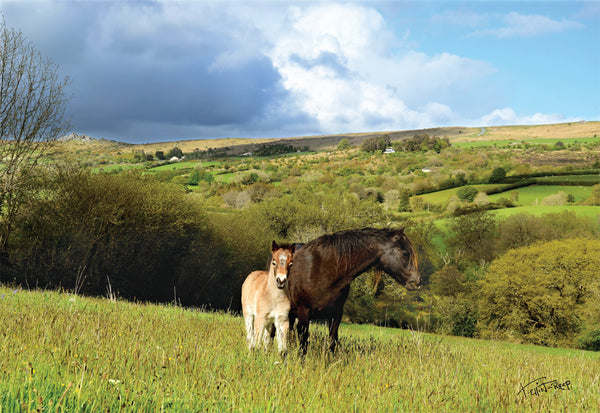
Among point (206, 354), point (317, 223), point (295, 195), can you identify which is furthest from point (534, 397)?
point (295, 195)

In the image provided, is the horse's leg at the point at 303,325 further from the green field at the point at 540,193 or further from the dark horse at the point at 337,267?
the green field at the point at 540,193

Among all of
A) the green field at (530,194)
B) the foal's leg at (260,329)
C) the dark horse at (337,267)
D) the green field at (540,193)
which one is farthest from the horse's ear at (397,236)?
the green field at (540,193)

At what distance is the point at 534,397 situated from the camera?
17.6 feet

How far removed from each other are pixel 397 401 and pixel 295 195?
62634 mm

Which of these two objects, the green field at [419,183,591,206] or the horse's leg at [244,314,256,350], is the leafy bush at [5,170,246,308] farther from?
the green field at [419,183,591,206]

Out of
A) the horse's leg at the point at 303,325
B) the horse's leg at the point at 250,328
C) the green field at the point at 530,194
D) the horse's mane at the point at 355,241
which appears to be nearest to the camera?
the horse's leg at the point at 250,328

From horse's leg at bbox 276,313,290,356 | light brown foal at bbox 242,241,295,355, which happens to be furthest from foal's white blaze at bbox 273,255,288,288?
horse's leg at bbox 276,313,290,356

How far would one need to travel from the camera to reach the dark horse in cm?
754

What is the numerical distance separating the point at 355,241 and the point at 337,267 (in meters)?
0.59

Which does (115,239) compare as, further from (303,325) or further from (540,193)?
(540,193)

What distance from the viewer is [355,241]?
7.84 meters

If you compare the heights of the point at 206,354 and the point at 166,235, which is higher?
the point at 206,354

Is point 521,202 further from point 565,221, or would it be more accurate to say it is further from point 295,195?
point 295,195

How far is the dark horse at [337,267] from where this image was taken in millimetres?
7539
